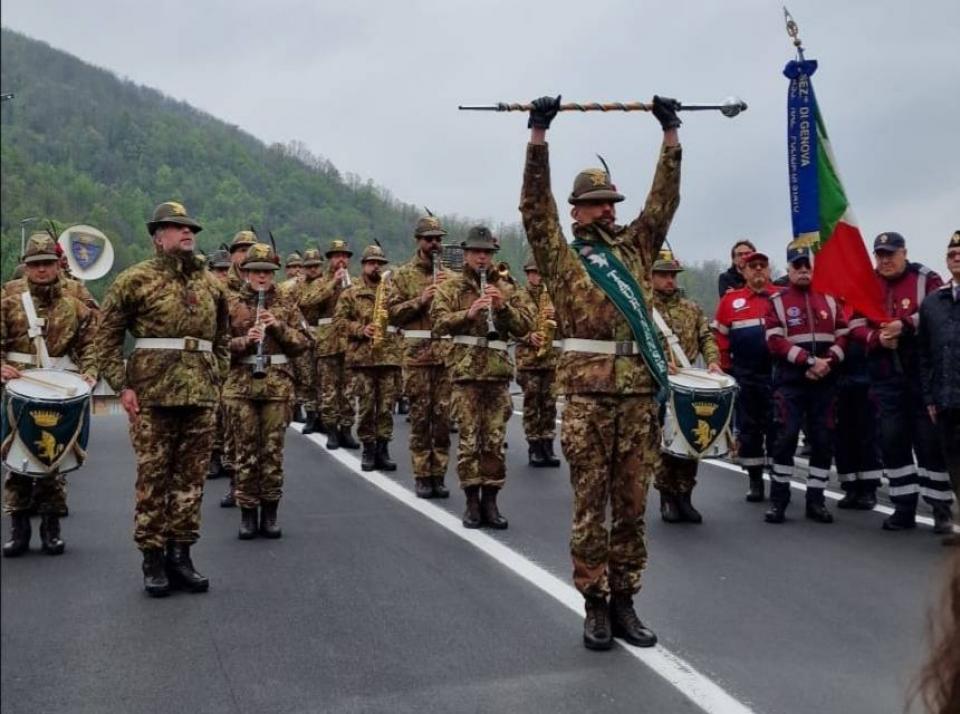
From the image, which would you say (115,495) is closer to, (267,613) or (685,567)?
(267,613)

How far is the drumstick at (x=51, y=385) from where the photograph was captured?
6873mm

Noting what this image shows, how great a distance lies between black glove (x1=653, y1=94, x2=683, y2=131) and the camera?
5012 mm

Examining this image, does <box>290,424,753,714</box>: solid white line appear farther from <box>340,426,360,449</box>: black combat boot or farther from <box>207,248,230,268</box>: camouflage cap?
<box>207,248,230,268</box>: camouflage cap

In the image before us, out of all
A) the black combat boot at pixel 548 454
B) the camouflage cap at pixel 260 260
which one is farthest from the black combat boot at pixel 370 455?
the camouflage cap at pixel 260 260

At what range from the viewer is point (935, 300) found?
748cm

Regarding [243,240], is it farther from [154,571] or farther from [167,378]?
[154,571]

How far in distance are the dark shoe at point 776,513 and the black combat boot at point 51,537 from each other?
18.3 feet

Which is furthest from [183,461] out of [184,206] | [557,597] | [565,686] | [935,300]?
[935,300]

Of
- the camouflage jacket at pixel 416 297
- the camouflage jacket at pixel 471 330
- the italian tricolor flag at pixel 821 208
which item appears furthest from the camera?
the camouflage jacket at pixel 416 297

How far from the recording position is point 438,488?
924cm

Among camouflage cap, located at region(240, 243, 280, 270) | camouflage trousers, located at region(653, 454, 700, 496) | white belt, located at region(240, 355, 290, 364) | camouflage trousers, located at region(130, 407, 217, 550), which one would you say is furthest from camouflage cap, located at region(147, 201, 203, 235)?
camouflage trousers, located at region(653, 454, 700, 496)

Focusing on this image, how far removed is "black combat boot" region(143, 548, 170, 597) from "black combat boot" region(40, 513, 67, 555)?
50.6 inches

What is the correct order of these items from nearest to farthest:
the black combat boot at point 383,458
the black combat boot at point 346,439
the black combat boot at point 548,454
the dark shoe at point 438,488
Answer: the dark shoe at point 438,488 → the black combat boot at point 383,458 → the black combat boot at point 548,454 → the black combat boot at point 346,439

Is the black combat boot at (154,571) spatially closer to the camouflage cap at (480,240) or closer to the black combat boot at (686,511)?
the camouflage cap at (480,240)
